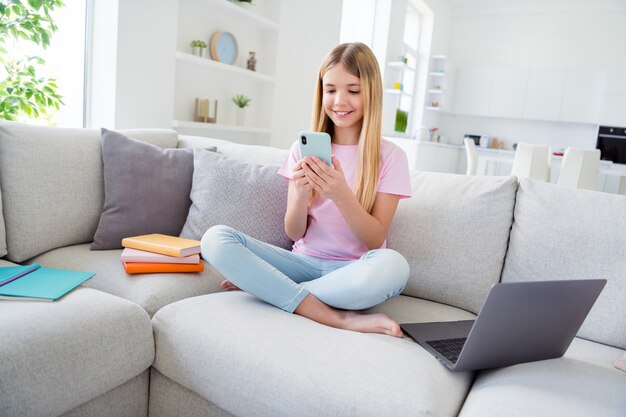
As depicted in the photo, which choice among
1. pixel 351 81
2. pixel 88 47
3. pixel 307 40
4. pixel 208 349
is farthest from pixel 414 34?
pixel 208 349

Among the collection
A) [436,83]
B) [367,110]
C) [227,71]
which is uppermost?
[436,83]

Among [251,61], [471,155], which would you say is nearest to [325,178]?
[251,61]

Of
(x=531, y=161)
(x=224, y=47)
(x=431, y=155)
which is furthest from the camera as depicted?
(x=431, y=155)

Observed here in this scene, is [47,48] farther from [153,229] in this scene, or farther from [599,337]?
[599,337]

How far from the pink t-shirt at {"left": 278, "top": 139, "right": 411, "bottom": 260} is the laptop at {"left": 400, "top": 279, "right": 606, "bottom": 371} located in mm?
413

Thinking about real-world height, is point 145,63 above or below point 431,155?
above

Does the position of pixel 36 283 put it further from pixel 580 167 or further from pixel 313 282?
pixel 580 167

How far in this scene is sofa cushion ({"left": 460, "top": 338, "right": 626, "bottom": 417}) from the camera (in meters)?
0.90

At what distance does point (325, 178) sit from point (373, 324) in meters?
0.42

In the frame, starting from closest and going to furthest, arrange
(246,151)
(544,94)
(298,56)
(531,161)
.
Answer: (246,151) → (531,161) → (298,56) → (544,94)

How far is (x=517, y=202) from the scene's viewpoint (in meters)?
1.53

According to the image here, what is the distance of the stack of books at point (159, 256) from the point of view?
57.8 inches

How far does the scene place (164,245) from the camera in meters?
1.49

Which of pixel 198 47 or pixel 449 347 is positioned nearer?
pixel 449 347
